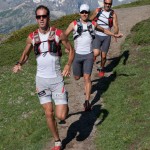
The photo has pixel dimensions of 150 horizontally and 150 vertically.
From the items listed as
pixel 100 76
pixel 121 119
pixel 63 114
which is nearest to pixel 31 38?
pixel 63 114

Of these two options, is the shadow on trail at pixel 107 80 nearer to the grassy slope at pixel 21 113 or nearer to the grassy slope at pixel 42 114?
the grassy slope at pixel 42 114

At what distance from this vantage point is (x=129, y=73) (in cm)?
2052

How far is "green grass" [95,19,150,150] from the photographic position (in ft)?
40.4

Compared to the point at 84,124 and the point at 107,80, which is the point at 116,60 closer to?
the point at 107,80

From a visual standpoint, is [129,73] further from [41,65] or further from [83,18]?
[41,65]

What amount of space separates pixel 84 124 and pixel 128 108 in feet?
6.55

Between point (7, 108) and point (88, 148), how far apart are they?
24.0 feet

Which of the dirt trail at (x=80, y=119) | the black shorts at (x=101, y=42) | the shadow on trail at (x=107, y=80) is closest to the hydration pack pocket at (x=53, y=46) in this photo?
the dirt trail at (x=80, y=119)

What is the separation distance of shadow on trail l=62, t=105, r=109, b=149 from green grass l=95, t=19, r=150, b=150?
0.33 metres

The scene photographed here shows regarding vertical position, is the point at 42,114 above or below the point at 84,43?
below

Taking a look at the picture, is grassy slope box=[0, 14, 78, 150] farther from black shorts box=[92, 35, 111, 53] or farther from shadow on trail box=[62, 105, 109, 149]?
black shorts box=[92, 35, 111, 53]

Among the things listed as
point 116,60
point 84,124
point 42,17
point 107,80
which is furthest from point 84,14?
point 116,60

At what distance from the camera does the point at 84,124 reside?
565 inches

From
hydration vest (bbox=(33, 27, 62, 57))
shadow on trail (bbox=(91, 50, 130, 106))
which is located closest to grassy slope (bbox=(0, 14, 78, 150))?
shadow on trail (bbox=(91, 50, 130, 106))
